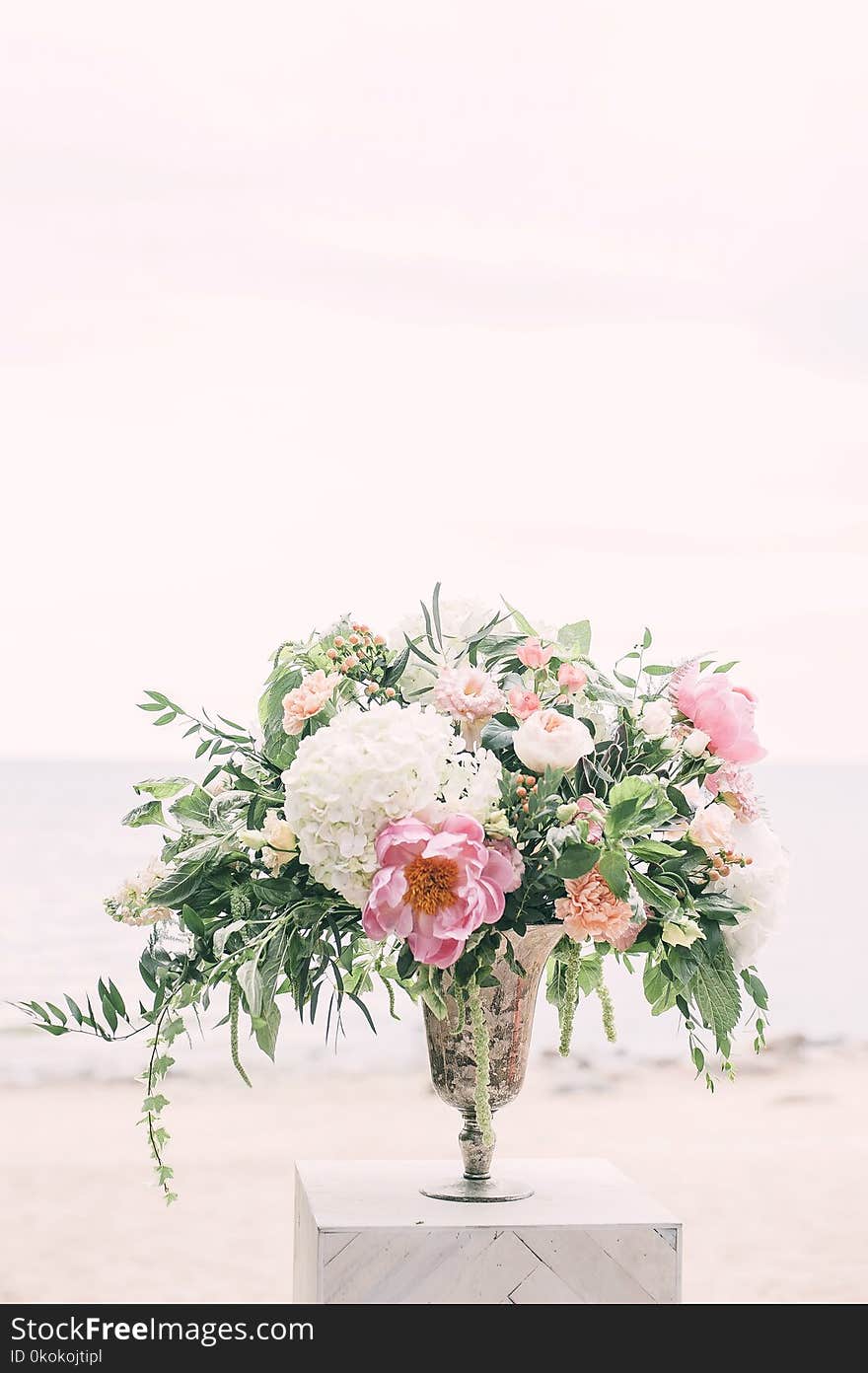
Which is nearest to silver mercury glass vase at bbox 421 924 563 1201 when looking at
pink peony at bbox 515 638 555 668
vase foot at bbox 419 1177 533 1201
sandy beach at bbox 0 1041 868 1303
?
vase foot at bbox 419 1177 533 1201

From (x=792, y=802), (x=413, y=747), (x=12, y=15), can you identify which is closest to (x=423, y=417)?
(x=12, y=15)

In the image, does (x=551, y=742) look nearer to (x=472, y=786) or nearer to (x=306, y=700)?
(x=472, y=786)

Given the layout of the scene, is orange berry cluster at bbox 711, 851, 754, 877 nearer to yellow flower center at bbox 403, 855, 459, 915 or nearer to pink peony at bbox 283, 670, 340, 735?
yellow flower center at bbox 403, 855, 459, 915

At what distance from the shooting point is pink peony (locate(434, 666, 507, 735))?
3.67ft

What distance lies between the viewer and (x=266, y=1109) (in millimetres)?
6629

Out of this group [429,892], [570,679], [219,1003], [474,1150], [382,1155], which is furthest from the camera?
[219,1003]

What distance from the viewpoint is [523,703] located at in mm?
1099

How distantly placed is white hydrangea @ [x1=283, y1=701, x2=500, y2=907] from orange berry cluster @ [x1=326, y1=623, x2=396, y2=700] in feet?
0.31

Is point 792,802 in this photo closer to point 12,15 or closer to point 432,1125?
point 432,1125

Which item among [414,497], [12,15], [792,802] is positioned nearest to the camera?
[12,15]

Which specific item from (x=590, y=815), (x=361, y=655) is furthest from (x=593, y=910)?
(x=361, y=655)

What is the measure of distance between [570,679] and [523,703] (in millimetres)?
43

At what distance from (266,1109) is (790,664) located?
4.61 meters

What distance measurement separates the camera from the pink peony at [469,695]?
112 centimetres
